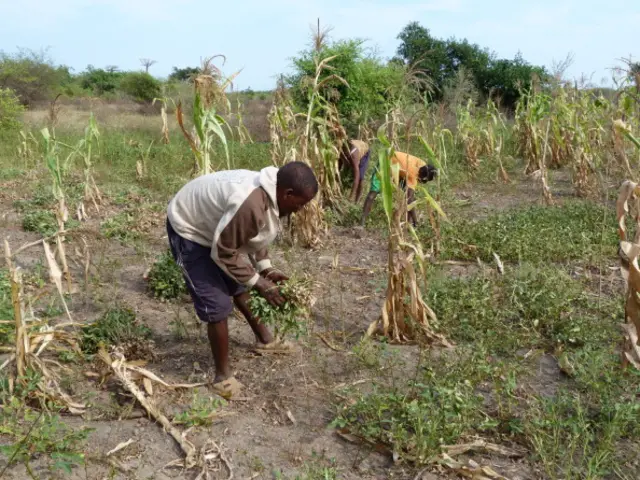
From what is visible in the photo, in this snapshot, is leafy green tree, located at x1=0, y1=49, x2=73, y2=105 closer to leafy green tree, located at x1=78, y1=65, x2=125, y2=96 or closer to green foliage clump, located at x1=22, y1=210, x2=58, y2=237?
leafy green tree, located at x1=78, y1=65, x2=125, y2=96

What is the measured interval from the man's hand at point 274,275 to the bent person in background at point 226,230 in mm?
17

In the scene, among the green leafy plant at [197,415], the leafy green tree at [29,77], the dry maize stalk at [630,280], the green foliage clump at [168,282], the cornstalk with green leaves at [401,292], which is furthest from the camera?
the leafy green tree at [29,77]

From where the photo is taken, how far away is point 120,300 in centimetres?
449

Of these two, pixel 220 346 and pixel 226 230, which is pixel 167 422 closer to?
pixel 220 346

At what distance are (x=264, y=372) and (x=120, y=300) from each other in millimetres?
1624

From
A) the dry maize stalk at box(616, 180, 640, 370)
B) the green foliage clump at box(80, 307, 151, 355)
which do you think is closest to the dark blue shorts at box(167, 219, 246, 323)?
the green foliage clump at box(80, 307, 151, 355)

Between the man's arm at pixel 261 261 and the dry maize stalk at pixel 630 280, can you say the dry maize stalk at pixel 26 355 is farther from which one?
the dry maize stalk at pixel 630 280

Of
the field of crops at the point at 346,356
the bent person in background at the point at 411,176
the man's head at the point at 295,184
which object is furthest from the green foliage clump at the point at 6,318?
the bent person in background at the point at 411,176

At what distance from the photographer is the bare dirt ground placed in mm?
2592

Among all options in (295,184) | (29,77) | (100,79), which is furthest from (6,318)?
(100,79)

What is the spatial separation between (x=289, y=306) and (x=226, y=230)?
1.93ft

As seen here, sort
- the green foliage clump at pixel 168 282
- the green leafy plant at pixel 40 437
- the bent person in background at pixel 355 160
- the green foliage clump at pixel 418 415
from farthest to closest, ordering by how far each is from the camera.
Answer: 1. the bent person in background at pixel 355 160
2. the green foliage clump at pixel 168 282
3. the green foliage clump at pixel 418 415
4. the green leafy plant at pixel 40 437

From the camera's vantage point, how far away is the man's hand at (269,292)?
124 inches

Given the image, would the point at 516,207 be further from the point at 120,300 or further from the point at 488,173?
the point at 120,300
